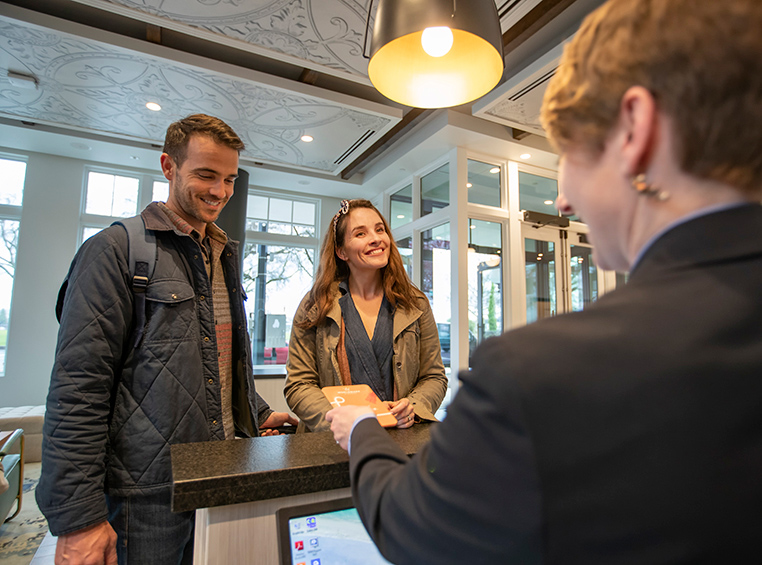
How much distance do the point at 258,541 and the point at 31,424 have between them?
4.77 m

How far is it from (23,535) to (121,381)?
2.83m

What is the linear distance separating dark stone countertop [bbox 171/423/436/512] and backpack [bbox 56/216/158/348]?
1.31 ft

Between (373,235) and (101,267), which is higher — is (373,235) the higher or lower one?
the higher one

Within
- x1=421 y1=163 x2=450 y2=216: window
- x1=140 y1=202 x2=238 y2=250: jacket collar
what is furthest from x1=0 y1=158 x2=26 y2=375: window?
x1=140 y1=202 x2=238 y2=250: jacket collar

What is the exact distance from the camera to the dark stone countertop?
64cm

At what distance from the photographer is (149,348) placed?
1.05 m

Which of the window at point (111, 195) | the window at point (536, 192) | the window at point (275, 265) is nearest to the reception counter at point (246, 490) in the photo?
the window at point (536, 192)

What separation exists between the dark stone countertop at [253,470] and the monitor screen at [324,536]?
0.03 metres

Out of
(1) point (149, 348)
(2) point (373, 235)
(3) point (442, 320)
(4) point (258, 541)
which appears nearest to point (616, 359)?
(4) point (258, 541)

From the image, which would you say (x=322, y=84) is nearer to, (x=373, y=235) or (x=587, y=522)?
(x=373, y=235)

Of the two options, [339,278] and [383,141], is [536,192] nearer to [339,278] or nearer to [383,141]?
[383,141]

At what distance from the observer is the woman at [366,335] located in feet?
4.72

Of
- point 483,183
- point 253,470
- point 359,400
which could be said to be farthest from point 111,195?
point 253,470

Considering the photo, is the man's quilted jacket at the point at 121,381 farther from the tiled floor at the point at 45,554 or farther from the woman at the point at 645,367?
the tiled floor at the point at 45,554
